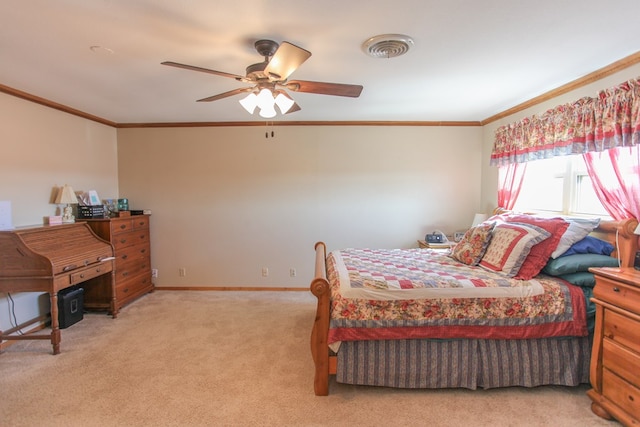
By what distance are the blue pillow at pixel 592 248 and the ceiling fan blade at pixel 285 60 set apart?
2.37 meters

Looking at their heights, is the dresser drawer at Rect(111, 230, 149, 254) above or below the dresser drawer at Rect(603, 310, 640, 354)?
above

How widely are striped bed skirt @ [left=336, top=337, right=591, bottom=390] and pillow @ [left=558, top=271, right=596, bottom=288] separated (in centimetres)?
41

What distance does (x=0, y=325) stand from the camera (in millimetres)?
2943

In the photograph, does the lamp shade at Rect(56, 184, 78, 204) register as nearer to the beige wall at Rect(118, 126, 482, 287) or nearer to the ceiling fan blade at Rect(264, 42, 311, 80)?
the beige wall at Rect(118, 126, 482, 287)

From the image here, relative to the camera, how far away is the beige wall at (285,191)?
446 centimetres

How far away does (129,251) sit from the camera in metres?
4.04

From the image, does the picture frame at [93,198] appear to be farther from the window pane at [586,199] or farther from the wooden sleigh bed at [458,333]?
the window pane at [586,199]

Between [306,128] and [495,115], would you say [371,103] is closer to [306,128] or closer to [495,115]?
[306,128]

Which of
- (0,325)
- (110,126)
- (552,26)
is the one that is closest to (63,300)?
(0,325)

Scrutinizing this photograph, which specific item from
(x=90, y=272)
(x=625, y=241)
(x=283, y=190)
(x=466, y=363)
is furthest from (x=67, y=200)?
(x=625, y=241)

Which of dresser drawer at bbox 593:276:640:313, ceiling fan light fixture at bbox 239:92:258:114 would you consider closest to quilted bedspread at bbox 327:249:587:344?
dresser drawer at bbox 593:276:640:313

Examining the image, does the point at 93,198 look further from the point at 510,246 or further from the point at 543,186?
the point at 543,186

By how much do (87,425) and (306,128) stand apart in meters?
3.77

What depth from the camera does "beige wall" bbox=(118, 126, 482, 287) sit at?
4.46m
